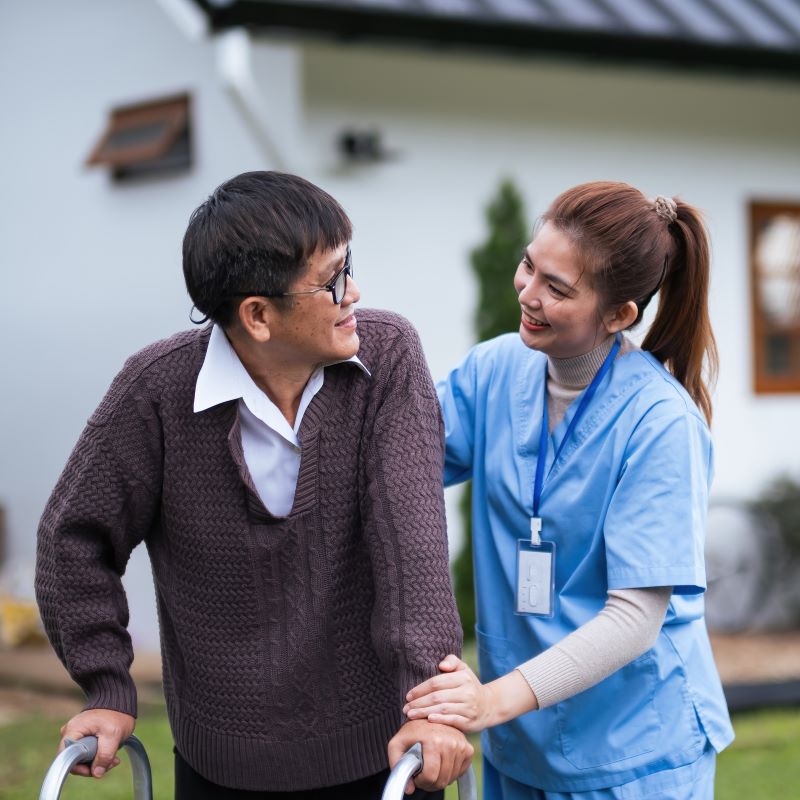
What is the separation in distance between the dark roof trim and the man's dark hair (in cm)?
382

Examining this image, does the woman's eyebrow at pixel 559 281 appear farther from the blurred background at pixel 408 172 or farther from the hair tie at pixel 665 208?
the blurred background at pixel 408 172

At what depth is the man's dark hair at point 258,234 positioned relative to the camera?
1892mm

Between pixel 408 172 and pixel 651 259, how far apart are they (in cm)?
439

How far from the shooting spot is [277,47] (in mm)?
5879

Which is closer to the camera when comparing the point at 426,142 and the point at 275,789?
the point at 275,789

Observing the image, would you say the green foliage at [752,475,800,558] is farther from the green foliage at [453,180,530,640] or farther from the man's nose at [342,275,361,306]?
the man's nose at [342,275,361,306]

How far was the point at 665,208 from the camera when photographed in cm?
213

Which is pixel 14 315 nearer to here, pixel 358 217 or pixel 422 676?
pixel 358 217

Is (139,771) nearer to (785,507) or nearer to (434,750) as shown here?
(434,750)

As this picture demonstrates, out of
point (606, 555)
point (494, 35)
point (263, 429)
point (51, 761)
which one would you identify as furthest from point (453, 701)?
point (494, 35)

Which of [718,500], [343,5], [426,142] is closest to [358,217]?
[426,142]

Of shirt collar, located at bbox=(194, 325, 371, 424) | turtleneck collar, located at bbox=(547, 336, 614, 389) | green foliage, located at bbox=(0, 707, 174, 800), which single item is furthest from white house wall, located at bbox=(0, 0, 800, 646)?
shirt collar, located at bbox=(194, 325, 371, 424)

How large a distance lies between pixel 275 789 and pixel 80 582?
481 millimetres

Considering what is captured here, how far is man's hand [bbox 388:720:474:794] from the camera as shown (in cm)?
180
